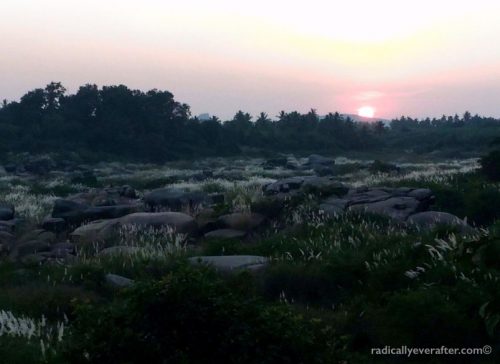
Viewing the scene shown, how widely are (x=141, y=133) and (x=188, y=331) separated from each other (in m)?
65.5

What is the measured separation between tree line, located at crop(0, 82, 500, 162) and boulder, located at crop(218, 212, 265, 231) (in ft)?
149

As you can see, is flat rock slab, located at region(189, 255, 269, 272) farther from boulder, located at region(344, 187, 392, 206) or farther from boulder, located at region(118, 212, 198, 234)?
boulder, located at region(344, 187, 392, 206)

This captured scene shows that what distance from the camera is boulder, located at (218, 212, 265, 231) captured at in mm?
16328

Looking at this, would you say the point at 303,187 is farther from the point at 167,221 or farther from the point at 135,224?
the point at 135,224

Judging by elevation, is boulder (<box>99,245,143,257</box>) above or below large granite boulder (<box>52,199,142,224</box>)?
above

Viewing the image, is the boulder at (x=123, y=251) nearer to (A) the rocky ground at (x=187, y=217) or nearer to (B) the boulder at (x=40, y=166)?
(A) the rocky ground at (x=187, y=217)

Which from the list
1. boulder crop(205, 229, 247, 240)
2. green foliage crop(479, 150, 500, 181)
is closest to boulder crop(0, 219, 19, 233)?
boulder crop(205, 229, 247, 240)

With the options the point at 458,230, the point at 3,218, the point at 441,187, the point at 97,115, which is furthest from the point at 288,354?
the point at 97,115

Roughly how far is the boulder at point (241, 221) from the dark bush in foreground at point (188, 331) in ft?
33.2

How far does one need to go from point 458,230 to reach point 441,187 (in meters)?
7.63

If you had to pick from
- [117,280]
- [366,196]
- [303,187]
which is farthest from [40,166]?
[117,280]

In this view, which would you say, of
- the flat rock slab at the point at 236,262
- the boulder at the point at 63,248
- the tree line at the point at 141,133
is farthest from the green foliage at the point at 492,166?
the tree line at the point at 141,133

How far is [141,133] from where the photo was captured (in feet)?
230

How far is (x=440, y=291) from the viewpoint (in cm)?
777
